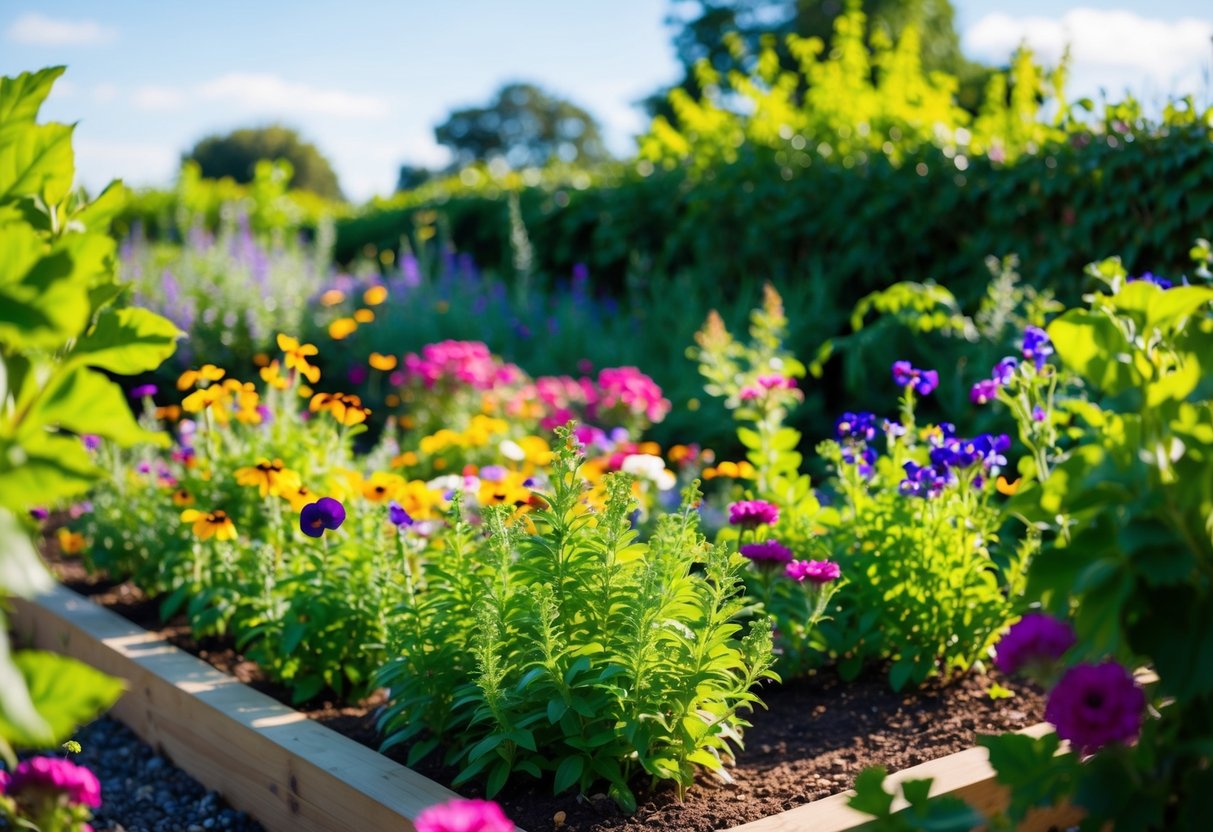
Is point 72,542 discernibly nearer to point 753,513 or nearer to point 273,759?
point 273,759

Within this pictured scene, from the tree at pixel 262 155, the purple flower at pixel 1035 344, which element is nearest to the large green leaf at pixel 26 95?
the purple flower at pixel 1035 344

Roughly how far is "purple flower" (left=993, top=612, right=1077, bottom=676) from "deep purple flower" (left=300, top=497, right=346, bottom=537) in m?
1.57

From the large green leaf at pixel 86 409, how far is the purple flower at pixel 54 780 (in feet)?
1.82

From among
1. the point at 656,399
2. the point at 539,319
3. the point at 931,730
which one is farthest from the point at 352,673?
the point at 539,319

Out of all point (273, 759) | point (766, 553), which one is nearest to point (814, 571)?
point (766, 553)

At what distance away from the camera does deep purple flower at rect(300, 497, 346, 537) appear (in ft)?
8.20

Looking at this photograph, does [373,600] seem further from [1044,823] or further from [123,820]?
[1044,823]

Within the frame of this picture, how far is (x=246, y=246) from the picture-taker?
8172mm

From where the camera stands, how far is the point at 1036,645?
1.39 metres

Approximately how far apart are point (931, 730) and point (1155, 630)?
1.51 m

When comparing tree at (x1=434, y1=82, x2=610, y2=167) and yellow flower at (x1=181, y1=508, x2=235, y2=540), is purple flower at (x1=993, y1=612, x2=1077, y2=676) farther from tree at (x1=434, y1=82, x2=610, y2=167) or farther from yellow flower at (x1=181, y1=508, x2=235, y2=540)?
tree at (x1=434, y1=82, x2=610, y2=167)

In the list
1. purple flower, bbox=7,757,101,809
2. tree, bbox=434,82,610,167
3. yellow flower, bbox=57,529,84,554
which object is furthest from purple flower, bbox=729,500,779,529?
tree, bbox=434,82,610,167

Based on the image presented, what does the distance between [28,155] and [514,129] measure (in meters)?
60.9

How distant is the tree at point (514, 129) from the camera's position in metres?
59.6
